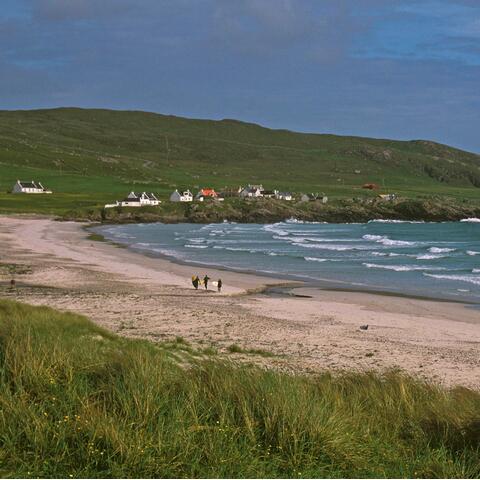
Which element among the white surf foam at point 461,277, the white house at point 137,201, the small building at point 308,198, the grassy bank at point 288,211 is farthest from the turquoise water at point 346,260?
the small building at point 308,198

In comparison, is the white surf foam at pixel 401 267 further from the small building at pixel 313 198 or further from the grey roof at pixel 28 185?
the grey roof at pixel 28 185

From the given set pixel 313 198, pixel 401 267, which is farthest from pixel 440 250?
pixel 313 198

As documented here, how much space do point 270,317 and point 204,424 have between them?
18.2m

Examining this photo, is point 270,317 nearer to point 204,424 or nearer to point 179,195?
point 204,424

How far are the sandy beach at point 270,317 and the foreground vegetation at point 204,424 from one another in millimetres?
6671

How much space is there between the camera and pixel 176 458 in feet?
21.7

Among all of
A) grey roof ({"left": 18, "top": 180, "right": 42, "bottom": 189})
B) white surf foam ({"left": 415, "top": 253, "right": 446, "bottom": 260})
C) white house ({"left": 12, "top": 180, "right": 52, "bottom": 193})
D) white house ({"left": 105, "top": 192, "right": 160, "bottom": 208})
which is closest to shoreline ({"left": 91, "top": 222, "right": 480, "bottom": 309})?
white surf foam ({"left": 415, "top": 253, "right": 446, "bottom": 260})

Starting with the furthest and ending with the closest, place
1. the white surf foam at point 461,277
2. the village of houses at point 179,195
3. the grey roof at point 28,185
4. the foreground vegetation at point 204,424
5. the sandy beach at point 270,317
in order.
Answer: the grey roof at point 28,185 < the village of houses at point 179,195 < the white surf foam at point 461,277 < the sandy beach at point 270,317 < the foreground vegetation at point 204,424

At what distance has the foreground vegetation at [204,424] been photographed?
6.59m

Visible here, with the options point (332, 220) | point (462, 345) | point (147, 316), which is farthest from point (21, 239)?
point (332, 220)

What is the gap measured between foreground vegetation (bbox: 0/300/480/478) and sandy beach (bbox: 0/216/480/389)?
6.67 meters

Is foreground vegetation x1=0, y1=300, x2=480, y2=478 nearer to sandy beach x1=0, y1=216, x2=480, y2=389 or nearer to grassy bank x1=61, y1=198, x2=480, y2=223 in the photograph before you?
sandy beach x1=0, y1=216, x2=480, y2=389

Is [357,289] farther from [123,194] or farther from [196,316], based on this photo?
[123,194]

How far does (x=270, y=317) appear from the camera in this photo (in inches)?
1001
